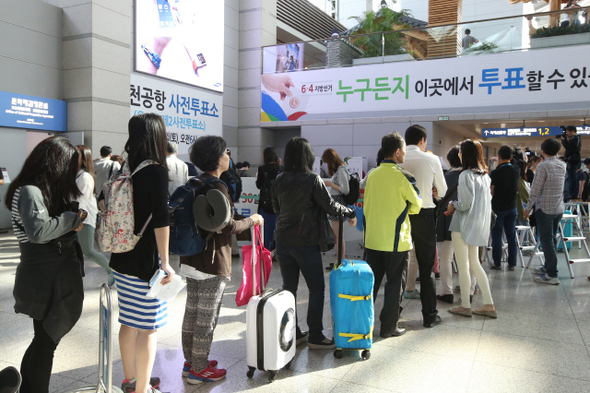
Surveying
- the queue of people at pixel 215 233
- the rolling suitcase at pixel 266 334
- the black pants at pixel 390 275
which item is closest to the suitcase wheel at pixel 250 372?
the rolling suitcase at pixel 266 334

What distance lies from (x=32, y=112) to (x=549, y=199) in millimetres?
8979

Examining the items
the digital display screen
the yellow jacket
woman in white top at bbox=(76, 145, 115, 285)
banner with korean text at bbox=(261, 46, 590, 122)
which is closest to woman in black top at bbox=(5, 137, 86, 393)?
the yellow jacket

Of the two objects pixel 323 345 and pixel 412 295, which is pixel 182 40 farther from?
pixel 323 345

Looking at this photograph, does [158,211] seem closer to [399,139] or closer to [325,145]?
[399,139]

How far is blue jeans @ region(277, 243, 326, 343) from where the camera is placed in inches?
119

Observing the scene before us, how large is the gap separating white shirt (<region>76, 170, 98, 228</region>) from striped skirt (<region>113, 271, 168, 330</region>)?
7.63 feet

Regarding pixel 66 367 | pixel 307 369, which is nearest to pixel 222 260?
pixel 307 369

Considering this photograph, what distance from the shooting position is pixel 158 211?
2100mm

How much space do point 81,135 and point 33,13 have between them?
247cm

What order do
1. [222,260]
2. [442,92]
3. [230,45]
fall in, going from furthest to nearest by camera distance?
[230,45] → [442,92] → [222,260]

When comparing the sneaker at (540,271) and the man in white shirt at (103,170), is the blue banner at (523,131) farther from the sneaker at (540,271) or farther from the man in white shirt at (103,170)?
the man in white shirt at (103,170)

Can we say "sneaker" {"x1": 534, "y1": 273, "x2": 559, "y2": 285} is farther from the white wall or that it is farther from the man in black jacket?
the white wall

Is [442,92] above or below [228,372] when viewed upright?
above

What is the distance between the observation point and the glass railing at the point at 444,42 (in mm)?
9664
